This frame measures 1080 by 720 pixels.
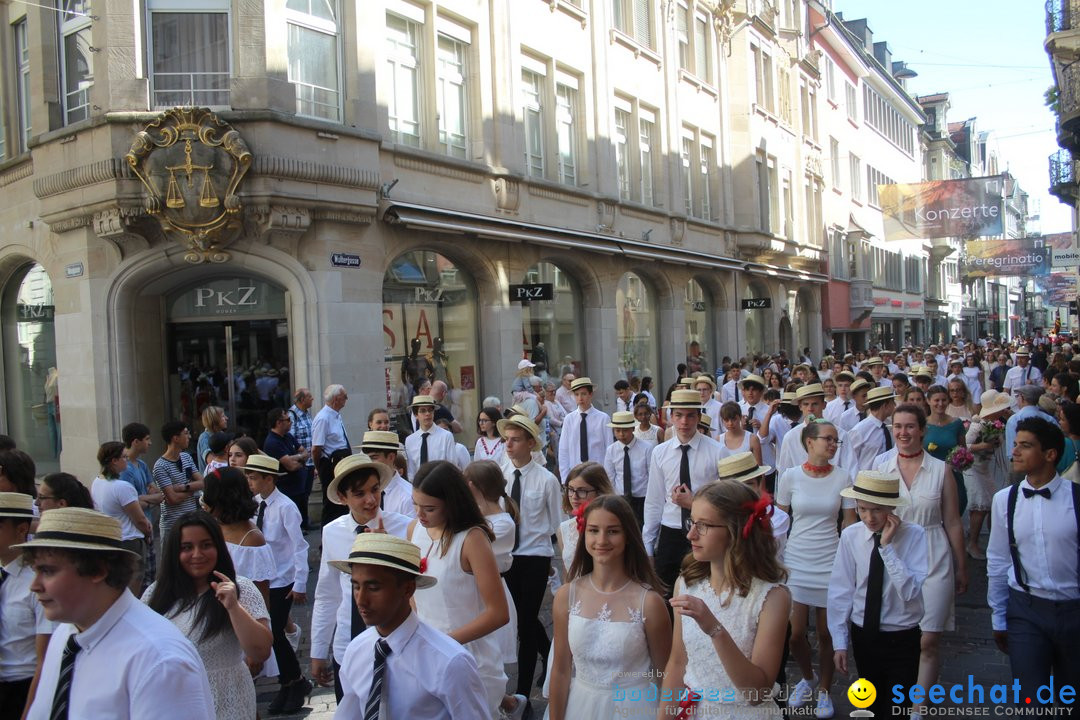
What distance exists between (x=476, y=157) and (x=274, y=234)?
16.8 feet

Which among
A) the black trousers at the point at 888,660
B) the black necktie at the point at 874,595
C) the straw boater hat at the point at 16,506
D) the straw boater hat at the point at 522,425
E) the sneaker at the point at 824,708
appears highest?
the straw boater hat at the point at 522,425

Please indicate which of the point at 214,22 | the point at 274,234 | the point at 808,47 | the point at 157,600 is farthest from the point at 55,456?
the point at 808,47

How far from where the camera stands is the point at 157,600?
12.2 ft

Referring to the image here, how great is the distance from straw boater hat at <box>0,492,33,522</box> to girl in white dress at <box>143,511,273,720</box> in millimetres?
1015

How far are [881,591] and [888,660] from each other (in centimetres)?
37

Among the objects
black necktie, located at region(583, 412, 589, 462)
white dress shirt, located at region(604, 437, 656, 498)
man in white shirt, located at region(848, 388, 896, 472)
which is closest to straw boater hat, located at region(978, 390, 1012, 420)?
man in white shirt, located at region(848, 388, 896, 472)

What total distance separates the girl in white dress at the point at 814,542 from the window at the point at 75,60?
12.4 metres

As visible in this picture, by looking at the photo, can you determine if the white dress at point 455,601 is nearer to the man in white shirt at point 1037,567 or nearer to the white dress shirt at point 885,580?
the white dress shirt at point 885,580

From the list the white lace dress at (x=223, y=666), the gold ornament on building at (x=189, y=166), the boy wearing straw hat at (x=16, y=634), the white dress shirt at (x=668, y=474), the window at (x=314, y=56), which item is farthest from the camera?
the window at (x=314, y=56)

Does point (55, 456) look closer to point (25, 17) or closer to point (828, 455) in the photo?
point (25, 17)

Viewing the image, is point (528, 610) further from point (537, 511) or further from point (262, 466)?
point (262, 466)

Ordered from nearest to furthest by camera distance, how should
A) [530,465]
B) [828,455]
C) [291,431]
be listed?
[828,455]
[530,465]
[291,431]

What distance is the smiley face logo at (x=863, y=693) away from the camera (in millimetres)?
4762

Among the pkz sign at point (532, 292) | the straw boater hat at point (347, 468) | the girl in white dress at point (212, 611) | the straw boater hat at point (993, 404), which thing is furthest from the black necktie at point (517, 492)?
the pkz sign at point (532, 292)
